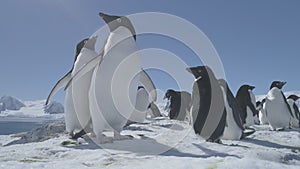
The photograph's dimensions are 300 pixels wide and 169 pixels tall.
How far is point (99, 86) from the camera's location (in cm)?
429

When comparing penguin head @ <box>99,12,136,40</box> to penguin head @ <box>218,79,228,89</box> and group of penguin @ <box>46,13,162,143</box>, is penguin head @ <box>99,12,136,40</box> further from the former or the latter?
penguin head @ <box>218,79,228,89</box>

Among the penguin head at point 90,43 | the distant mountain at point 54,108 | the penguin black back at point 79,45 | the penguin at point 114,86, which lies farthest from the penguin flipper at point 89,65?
the distant mountain at point 54,108

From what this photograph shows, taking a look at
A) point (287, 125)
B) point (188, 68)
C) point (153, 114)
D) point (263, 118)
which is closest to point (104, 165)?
point (188, 68)

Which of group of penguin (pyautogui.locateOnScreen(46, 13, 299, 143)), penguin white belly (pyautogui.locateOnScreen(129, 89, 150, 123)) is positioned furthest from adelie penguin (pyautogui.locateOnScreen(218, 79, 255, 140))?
penguin white belly (pyautogui.locateOnScreen(129, 89, 150, 123))

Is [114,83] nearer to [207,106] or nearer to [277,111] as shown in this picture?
[207,106]

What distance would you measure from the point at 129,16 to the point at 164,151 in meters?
2.41

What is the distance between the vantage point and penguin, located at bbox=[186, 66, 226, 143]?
16.9ft

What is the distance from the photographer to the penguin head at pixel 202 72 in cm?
536

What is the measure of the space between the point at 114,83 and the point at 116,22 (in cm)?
114

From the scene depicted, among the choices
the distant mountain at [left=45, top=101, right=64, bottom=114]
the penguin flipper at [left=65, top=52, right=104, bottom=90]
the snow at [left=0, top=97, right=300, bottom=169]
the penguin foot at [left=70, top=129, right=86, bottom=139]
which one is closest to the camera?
the snow at [left=0, top=97, right=300, bottom=169]

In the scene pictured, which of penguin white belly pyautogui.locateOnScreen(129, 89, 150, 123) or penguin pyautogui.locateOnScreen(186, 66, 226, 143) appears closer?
penguin pyautogui.locateOnScreen(186, 66, 226, 143)

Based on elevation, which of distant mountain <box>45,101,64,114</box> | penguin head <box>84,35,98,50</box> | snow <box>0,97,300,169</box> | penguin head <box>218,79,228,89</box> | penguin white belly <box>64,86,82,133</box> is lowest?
distant mountain <box>45,101,64,114</box>

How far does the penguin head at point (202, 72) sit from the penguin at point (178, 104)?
823cm

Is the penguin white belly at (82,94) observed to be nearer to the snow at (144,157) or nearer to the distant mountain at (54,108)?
the snow at (144,157)
